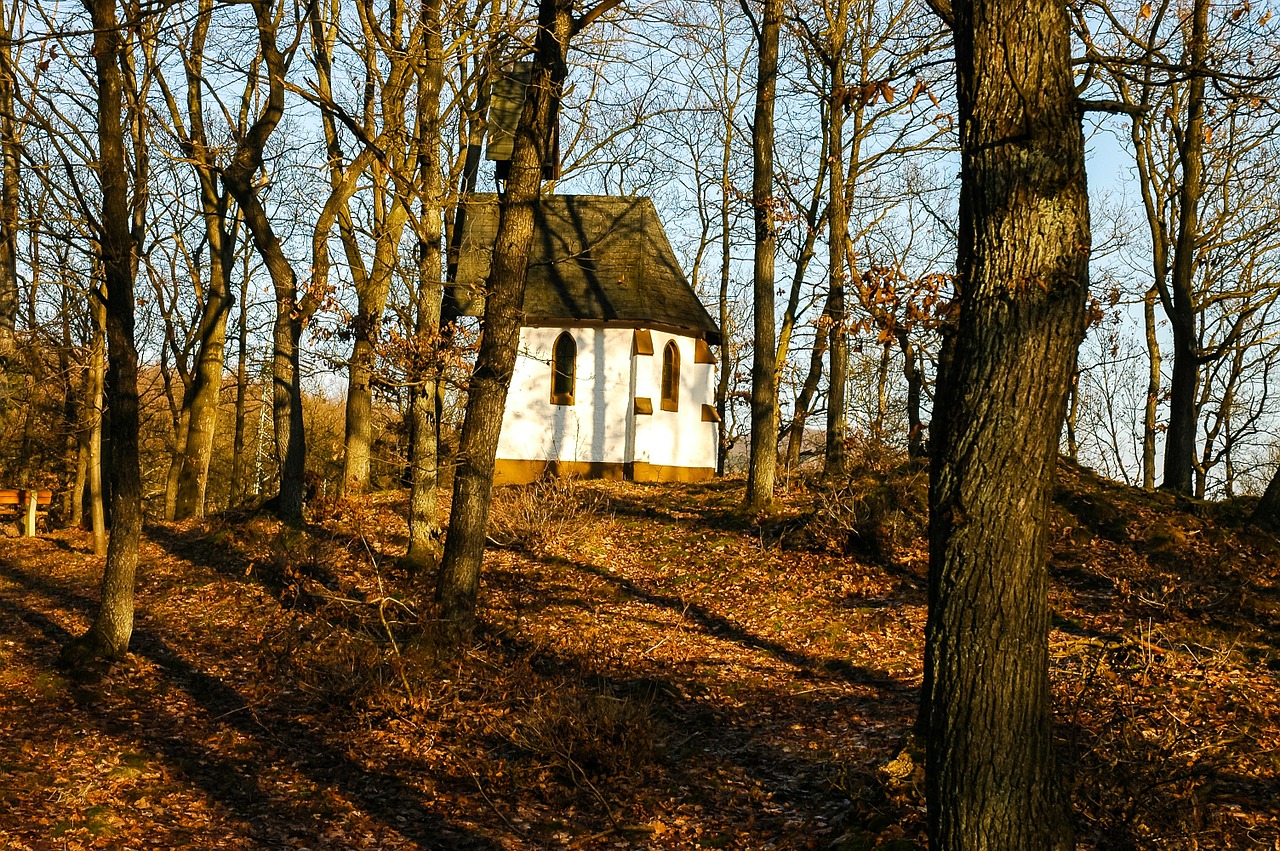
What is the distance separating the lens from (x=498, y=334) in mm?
10117

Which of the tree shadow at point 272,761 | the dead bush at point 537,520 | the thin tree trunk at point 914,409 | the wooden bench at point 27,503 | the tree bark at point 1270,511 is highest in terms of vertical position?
the thin tree trunk at point 914,409

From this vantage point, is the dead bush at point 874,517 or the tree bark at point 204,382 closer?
the dead bush at point 874,517

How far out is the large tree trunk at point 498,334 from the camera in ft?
32.8

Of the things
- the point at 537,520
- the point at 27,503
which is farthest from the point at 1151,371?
the point at 27,503

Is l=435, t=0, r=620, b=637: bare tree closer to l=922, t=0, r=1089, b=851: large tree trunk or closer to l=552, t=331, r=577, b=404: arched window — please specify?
l=922, t=0, r=1089, b=851: large tree trunk

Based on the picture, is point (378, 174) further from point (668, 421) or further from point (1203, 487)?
point (1203, 487)

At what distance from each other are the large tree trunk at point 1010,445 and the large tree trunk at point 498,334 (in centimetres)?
604

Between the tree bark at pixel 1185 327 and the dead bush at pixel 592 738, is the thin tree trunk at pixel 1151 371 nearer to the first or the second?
the tree bark at pixel 1185 327

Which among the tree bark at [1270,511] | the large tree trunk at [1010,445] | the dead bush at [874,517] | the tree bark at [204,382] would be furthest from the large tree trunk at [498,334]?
the tree bark at [204,382]

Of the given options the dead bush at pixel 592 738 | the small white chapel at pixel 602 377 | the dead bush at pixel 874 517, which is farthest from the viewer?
the small white chapel at pixel 602 377

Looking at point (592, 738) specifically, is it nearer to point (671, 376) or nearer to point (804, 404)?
point (671, 376)

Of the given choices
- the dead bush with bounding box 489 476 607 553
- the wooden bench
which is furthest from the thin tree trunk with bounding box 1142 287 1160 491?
the wooden bench

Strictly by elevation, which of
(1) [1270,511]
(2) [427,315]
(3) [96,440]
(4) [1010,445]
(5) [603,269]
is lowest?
(1) [1270,511]

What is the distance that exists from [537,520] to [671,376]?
486 inches
